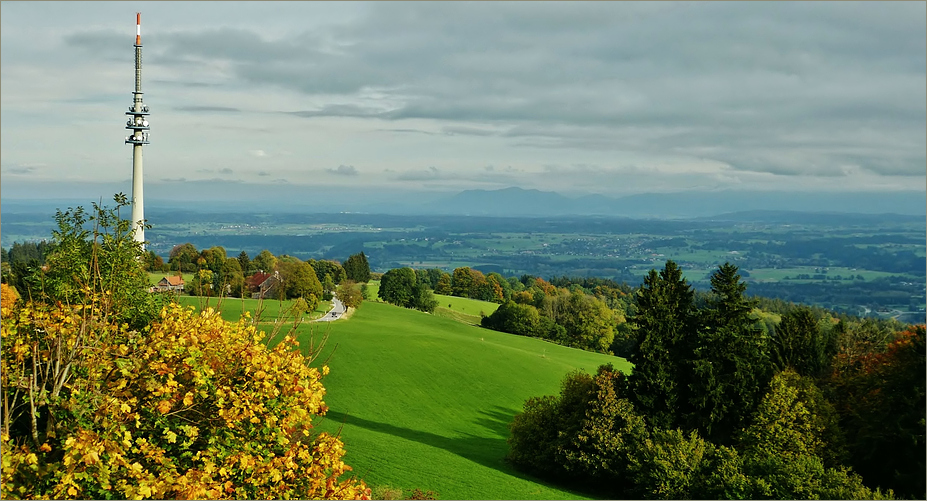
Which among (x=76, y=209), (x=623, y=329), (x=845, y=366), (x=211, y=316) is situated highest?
(x=76, y=209)

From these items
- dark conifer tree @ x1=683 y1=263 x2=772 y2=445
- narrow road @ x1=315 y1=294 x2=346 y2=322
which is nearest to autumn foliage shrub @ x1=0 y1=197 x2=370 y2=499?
dark conifer tree @ x1=683 y1=263 x2=772 y2=445

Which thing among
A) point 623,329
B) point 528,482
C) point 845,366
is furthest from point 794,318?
point 623,329

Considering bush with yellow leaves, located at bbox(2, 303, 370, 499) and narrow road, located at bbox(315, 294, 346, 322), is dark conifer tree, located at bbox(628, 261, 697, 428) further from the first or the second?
narrow road, located at bbox(315, 294, 346, 322)

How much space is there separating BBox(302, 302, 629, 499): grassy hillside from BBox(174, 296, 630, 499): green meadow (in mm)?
75

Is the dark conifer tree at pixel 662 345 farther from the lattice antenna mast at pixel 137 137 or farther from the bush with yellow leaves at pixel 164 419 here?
the lattice antenna mast at pixel 137 137

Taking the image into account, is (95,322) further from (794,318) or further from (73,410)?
(794,318)

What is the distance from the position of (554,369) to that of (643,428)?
30.4 meters

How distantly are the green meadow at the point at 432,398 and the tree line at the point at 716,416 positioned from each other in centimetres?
266

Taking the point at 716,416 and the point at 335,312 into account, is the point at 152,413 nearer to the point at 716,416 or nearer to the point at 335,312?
the point at 716,416

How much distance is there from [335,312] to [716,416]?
5491 centimetres

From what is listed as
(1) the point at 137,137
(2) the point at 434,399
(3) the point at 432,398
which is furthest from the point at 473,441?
(1) the point at 137,137

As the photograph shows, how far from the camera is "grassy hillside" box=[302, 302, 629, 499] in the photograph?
31109 millimetres

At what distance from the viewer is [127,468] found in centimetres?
1141

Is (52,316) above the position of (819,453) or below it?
above
